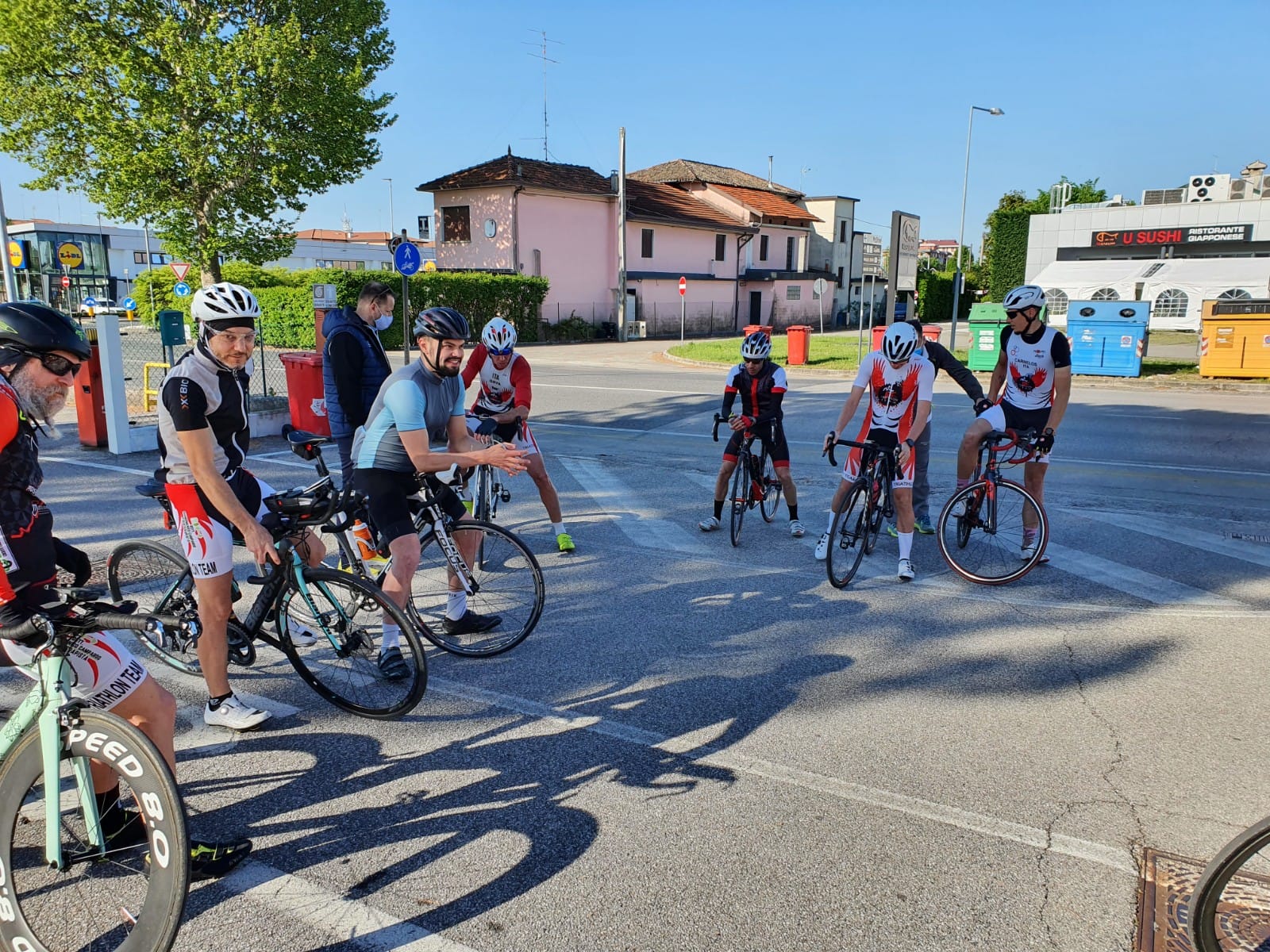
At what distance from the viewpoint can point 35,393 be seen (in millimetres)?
2846

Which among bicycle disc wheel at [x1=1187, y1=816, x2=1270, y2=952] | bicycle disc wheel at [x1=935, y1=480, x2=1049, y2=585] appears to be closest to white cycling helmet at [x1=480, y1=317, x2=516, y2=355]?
bicycle disc wheel at [x1=935, y1=480, x2=1049, y2=585]

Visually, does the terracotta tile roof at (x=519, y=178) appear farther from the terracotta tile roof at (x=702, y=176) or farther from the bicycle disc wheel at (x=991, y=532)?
the bicycle disc wheel at (x=991, y=532)

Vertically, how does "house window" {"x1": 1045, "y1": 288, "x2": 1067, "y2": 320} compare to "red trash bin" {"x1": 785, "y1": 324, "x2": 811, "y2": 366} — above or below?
above

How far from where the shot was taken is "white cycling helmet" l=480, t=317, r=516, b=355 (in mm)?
6723

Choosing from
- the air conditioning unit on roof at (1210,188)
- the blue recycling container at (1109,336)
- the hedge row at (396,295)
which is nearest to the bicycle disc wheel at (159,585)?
the blue recycling container at (1109,336)

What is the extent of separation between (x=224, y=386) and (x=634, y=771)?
2497 mm

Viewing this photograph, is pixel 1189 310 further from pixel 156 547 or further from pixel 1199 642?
pixel 156 547

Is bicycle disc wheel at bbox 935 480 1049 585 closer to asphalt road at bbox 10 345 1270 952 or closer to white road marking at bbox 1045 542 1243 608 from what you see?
asphalt road at bbox 10 345 1270 952

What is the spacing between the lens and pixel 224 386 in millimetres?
3932

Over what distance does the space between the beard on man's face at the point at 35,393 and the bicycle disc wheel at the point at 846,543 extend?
475 centimetres

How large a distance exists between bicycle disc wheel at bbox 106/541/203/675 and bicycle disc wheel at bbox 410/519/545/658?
1199 millimetres

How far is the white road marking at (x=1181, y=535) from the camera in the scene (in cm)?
728

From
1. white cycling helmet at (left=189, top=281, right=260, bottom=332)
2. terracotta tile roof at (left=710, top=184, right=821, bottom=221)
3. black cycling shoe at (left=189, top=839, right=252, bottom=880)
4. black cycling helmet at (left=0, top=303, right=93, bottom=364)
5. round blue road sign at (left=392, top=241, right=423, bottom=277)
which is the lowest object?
black cycling shoe at (left=189, top=839, right=252, bottom=880)

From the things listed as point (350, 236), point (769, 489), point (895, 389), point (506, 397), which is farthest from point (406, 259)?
point (350, 236)
